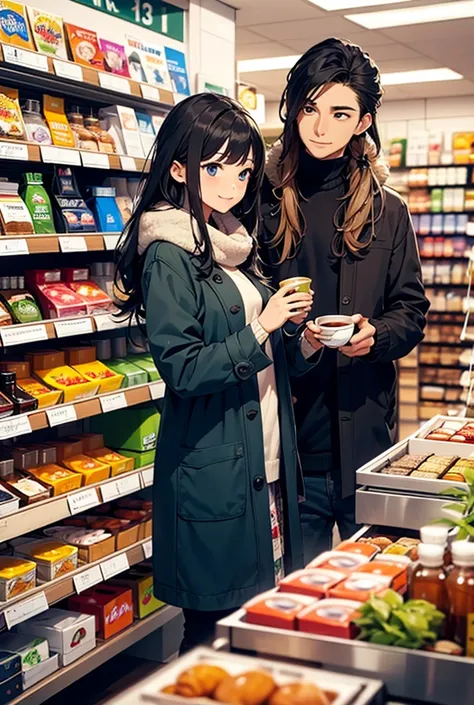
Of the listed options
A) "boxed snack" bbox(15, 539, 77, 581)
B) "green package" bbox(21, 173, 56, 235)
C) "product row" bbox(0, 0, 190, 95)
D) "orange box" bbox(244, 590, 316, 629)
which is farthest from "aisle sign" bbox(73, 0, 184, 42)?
"orange box" bbox(244, 590, 316, 629)

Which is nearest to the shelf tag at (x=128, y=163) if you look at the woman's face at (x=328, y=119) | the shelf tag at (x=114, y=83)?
the shelf tag at (x=114, y=83)

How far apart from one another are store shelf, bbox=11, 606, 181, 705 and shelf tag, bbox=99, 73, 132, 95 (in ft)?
6.94

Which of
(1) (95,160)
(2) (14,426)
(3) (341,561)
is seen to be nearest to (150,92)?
(1) (95,160)

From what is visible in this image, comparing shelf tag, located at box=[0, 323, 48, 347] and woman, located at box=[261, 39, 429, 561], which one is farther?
shelf tag, located at box=[0, 323, 48, 347]

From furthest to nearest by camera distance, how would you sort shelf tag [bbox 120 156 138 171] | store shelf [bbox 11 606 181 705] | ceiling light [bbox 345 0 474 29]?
ceiling light [bbox 345 0 474 29], shelf tag [bbox 120 156 138 171], store shelf [bbox 11 606 181 705]

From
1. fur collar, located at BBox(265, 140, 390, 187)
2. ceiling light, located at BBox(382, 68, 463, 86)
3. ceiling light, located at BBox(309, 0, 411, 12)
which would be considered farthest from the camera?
ceiling light, located at BBox(382, 68, 463, 86)

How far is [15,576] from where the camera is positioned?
10.1ft

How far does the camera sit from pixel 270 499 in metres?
2.46

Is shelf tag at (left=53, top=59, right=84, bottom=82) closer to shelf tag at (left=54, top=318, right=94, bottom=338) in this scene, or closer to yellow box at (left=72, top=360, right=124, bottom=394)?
shelf tag at (left=54, top=318, right=94, bottom=338)

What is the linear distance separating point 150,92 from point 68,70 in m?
0.54

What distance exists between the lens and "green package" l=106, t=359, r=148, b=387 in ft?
11.8

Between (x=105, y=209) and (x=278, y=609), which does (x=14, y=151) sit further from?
(x=278, y=609)

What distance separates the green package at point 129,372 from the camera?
142 inches

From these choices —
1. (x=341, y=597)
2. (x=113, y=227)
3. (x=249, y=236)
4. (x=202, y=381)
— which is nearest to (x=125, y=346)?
(x=113, y=227)
